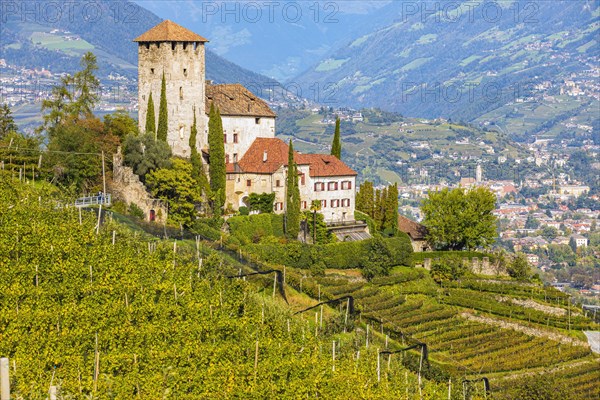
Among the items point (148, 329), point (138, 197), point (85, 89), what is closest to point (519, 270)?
point (138, 197)

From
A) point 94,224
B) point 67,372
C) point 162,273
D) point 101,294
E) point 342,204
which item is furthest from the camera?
point 342,204

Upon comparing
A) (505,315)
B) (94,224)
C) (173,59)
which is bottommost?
(505,315)

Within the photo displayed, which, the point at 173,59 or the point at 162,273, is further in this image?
the point at 173,59

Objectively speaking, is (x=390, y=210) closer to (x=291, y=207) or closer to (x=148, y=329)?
(x=291, y=207)

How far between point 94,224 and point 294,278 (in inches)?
519

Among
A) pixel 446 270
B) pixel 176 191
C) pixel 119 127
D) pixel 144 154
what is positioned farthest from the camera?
pixel 446 270

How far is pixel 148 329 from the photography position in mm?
44625

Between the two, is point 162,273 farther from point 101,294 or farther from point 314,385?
point 314,385

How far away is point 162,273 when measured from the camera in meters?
52.5

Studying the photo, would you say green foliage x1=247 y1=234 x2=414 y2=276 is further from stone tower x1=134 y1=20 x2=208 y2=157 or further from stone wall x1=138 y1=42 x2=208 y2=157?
stone tower x1=134 y1=20 x2=208 y2=157

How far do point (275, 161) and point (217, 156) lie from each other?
15.0 ft

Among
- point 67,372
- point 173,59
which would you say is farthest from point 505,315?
point 67,372

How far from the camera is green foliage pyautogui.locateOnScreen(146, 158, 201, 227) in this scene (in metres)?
73.6

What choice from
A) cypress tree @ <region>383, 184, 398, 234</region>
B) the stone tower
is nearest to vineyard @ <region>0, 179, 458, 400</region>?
the stone tower
